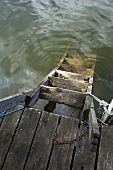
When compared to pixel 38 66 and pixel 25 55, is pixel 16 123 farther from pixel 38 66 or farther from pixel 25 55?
pixel 25 55

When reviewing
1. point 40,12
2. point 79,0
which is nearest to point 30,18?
point 40,12

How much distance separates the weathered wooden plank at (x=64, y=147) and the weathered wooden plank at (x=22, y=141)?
1.53ft

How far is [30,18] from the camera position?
9.98m

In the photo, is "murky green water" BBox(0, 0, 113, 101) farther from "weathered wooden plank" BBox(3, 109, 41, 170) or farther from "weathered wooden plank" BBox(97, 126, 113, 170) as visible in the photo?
"weathered wooden plank" BBox(97, 126, 113, 170)

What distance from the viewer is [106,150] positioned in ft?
10.9

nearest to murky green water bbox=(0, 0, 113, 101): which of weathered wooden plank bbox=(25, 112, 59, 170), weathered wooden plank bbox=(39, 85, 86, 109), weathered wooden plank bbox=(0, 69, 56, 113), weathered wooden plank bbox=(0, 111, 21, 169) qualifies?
Answer: weathered wooden plank bbox=(39, 85, 86, 109)

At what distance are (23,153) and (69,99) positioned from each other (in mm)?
1534

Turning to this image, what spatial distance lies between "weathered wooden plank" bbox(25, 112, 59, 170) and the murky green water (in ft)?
9.31

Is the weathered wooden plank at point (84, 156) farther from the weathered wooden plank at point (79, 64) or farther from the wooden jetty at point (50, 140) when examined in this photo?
the weathered wooden plank at point (79, 64)

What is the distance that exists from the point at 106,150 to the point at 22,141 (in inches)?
57.6

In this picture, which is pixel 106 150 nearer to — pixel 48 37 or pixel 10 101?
pixel 10 101

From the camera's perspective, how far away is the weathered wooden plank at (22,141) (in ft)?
10.2

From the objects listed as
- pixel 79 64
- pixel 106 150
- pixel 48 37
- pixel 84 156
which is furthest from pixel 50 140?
pixel 48 37

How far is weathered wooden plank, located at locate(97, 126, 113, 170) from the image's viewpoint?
10.4ft
